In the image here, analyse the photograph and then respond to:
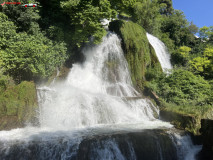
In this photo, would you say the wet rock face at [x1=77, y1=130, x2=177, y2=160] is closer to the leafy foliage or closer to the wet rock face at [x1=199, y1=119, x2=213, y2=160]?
the wet rock face at [x1=199, y1=119, x2=213, y2=160]

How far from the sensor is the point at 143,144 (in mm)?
6805

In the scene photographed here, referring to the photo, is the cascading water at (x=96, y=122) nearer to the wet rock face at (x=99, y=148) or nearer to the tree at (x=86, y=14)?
the wet rock face at (x=99, y=148)

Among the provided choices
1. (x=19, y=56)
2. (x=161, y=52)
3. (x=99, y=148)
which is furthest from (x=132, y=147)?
(x=161, y=52)

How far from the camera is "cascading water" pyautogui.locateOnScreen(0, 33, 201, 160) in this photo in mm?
5957

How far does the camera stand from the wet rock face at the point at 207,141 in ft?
23.9

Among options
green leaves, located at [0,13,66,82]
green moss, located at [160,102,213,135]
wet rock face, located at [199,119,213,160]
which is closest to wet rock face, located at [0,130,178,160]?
wet rock face, located at [199,119,213,160]

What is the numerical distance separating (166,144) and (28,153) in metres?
5.06

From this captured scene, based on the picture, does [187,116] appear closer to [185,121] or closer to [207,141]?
[185,121]

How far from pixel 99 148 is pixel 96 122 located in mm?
3805

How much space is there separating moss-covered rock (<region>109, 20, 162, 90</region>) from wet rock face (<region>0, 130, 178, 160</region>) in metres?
8.75

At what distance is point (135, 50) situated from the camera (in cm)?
1681

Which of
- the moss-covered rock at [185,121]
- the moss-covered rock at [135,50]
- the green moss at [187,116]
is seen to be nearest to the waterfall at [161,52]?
the moss-covered rock at [135,50]

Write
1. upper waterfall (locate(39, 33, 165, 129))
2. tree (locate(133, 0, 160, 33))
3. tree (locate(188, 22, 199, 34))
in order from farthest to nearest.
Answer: tree (locate(188, 22, 199, 34)) < tree (locate(133, 0, 160, 33)) < upper waterfall (locate(39, 33, 165, 129))

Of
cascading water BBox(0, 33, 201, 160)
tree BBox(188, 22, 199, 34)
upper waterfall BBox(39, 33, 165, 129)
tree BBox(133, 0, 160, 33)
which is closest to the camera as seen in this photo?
cascading water BBox(0, 33, 201, 160)
